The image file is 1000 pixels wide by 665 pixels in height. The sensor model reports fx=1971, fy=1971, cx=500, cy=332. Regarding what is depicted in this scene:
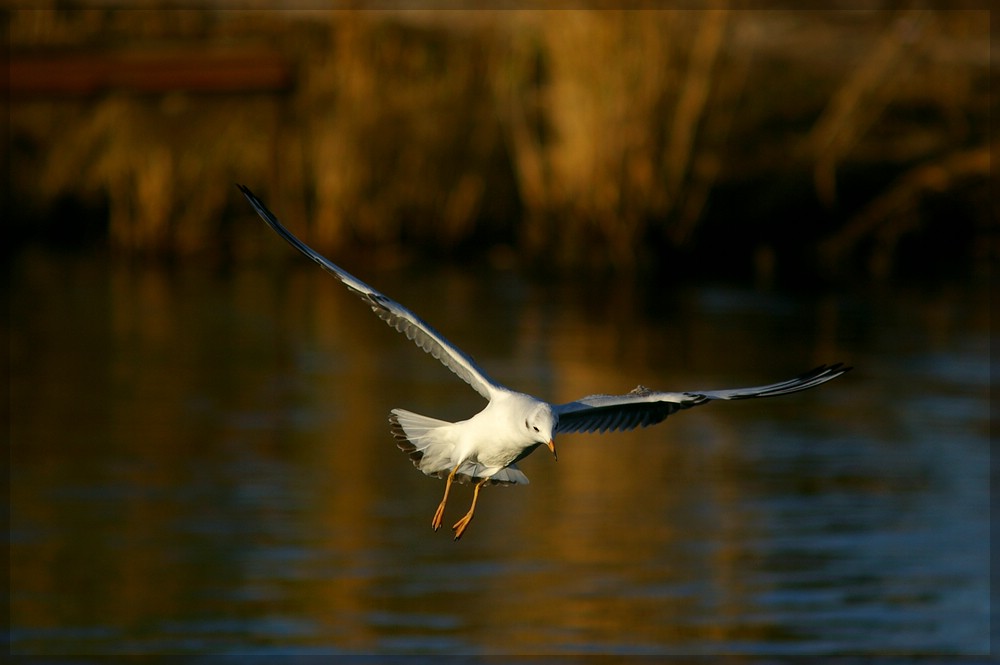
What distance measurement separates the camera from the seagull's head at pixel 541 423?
684 centimetres

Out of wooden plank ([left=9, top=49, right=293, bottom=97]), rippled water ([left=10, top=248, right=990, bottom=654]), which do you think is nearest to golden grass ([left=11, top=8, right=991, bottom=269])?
wooden plank ([left=9, top=49, right=293, bottom=97])

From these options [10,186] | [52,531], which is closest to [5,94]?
[10,186]

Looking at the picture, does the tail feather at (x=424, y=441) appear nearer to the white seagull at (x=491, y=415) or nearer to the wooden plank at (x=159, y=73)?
the white seagull at (x=491, y=415)

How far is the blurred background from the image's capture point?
42.0 ft

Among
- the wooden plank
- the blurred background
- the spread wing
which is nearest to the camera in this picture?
the spread wing

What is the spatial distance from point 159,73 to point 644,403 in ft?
67.1

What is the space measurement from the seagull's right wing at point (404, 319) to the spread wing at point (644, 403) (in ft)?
1.10

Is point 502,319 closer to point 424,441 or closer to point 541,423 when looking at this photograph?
point 424,441

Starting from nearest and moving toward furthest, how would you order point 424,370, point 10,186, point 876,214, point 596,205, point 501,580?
point 501,580
point 424,370
point 596,205
point 876,214
point 10,186

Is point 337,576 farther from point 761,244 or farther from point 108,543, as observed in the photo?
point 761,244

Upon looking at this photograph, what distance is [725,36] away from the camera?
76.0 ft

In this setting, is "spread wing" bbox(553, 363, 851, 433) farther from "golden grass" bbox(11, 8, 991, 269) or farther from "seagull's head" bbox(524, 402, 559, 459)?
"golden grass" bbox(11, 8, 991, 269)

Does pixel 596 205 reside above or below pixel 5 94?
below

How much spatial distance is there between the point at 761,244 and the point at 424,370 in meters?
7.60
